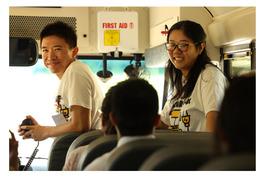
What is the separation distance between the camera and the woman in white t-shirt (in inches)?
67.9

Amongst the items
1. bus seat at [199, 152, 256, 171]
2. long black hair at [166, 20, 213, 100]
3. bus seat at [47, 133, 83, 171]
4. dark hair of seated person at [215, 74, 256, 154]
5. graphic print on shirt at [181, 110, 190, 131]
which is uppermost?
long black hair at [166, 20, 213, 100]

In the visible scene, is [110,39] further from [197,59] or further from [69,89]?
[69,89]

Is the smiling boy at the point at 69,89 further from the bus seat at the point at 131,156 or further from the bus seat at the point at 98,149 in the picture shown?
the bus seat at the point at 131,156

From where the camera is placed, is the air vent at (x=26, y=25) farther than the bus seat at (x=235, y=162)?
Yes

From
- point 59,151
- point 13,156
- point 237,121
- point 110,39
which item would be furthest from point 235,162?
point 110,39

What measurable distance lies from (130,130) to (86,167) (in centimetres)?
16

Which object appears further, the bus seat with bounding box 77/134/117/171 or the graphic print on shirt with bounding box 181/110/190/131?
the graphic print on shirt with bounding box 181/110/190/131

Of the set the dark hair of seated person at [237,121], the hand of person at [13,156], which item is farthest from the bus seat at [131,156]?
the hand of person at [13,156]

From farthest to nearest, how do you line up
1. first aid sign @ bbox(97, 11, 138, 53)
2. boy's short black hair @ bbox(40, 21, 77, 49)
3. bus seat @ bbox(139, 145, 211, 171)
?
first aid sign @ bbox(97, 11, 138, 53) → boy's short black hair @ bbox(40, 21, 77, 49) → bus seat @ bbox(139, 145, 211, 171)

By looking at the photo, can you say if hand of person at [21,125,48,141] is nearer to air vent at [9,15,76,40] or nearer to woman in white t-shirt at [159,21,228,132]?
woman in white t-shirt at [159,21,228,132]

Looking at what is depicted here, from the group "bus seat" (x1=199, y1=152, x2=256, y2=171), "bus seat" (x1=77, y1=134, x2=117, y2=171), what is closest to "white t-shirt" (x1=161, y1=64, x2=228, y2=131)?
"bus seat" (x1=77, y1=134, x2=117, y2=171)

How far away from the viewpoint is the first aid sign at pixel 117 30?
3199 millimetres

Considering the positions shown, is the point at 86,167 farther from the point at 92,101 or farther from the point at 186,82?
the point at 186,82

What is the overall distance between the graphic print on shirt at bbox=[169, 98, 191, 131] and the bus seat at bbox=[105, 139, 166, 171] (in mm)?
1055
